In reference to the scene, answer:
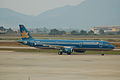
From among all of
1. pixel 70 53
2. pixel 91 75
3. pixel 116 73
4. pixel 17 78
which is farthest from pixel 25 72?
pixel 70 53

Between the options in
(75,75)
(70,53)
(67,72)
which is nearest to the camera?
(75,75)

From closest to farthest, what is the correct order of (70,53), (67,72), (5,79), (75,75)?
(5,79)
(75,75)
(67,72)
(70,53)

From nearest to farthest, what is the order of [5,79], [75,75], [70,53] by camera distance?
[5,79] → [75,75] → [70,53]

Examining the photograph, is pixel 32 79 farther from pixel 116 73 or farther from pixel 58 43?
pixel 58 43

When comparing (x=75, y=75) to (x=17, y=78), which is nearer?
(x=17, y=78)

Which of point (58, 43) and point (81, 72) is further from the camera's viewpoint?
point (58, 43)

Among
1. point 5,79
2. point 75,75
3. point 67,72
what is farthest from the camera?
point 67,72

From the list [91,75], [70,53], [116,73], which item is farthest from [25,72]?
[70,53]

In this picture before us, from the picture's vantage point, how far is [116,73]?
3859 centimetres

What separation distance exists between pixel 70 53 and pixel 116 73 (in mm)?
30382

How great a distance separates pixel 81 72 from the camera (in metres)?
39.0

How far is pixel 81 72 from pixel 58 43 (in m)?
30.7

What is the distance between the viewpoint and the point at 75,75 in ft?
119

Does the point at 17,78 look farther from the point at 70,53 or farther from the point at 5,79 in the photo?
Answer: the point at 70,53
